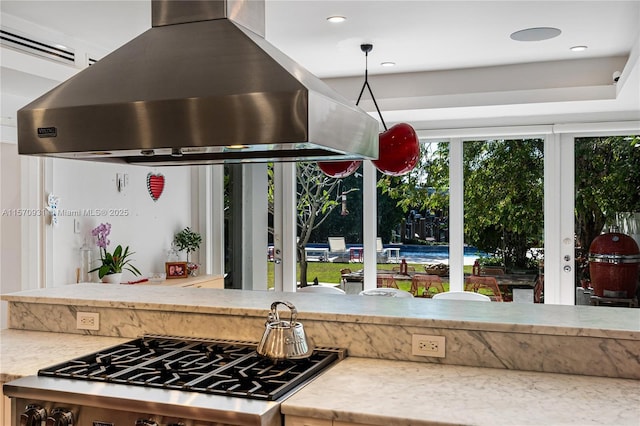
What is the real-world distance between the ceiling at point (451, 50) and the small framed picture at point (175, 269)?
175 centimetres

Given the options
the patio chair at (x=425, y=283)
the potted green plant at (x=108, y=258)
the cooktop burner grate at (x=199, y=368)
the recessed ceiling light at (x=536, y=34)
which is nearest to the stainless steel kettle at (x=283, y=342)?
the cooktop burner grate at (x=199, y=368)

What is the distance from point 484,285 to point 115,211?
3328 mm

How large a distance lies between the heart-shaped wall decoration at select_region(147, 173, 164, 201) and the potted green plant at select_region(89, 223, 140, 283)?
2.02 feet

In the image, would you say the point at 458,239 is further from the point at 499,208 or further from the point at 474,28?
the point at 474,28

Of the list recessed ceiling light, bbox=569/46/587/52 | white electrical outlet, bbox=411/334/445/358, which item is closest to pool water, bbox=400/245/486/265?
recessed ceiling light, bbox=569/46/587/52

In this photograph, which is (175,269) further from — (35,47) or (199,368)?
(199,368)

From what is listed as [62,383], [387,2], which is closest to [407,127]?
[387,2]

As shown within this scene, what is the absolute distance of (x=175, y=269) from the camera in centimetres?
482

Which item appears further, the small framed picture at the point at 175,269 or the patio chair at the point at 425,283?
the patio chair at the point at 425,283

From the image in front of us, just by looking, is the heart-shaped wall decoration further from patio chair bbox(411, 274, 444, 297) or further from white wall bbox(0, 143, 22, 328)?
patio chair bbox(411, 274, 444, 297)

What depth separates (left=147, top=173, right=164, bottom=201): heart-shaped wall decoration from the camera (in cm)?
488

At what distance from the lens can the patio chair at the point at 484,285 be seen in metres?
5.40

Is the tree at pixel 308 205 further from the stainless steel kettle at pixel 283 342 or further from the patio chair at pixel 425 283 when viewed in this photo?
the stainless steel kettle at pixel 283 342

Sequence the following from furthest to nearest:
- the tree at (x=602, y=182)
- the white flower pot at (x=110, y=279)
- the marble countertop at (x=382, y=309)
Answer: the tree at (x=602, y=182) < the white flower pot at (x=110, y=279) < the marble countertop at (x=382, y=309)
